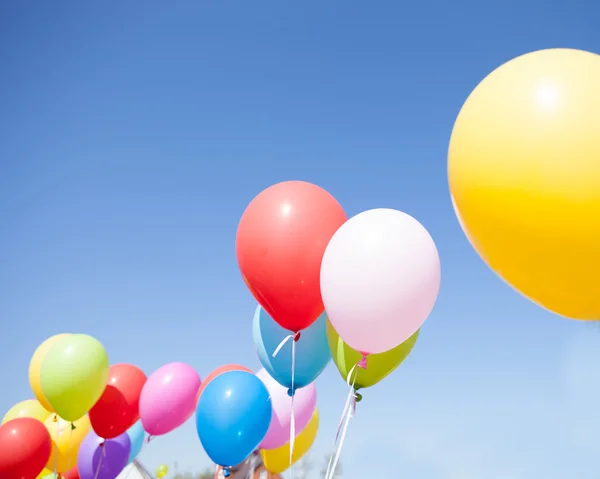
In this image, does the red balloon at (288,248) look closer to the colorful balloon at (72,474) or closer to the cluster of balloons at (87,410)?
the cluster of balloons at (87,410)

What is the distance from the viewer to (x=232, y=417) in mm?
4762

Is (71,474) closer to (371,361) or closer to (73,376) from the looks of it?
(73,376)

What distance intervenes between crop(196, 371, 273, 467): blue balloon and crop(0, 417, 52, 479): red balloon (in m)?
2.57

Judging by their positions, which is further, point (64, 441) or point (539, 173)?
Result: point (64, 441)

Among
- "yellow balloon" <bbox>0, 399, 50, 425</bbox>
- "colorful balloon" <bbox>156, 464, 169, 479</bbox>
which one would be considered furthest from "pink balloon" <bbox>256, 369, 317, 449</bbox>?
"colorful balloon" <bbox>156, 464, 169, 479</bbox>

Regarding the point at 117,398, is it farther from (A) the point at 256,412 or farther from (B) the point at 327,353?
(B) the point at 327,353

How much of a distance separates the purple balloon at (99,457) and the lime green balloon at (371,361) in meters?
4.61

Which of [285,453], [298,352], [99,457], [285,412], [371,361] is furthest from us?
[99,457]

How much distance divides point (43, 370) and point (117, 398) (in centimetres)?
103

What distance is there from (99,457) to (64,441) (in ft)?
2.43

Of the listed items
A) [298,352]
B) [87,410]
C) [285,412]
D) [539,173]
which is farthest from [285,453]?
[539,173]

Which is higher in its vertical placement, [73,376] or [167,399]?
[73,376]

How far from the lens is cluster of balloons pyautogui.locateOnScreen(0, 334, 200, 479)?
19.3 ft

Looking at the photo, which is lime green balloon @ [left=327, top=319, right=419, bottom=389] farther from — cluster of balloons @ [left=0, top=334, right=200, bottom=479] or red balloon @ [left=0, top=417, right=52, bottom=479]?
red balloon @ [left=0, top=417, right=52, bottom=479]
